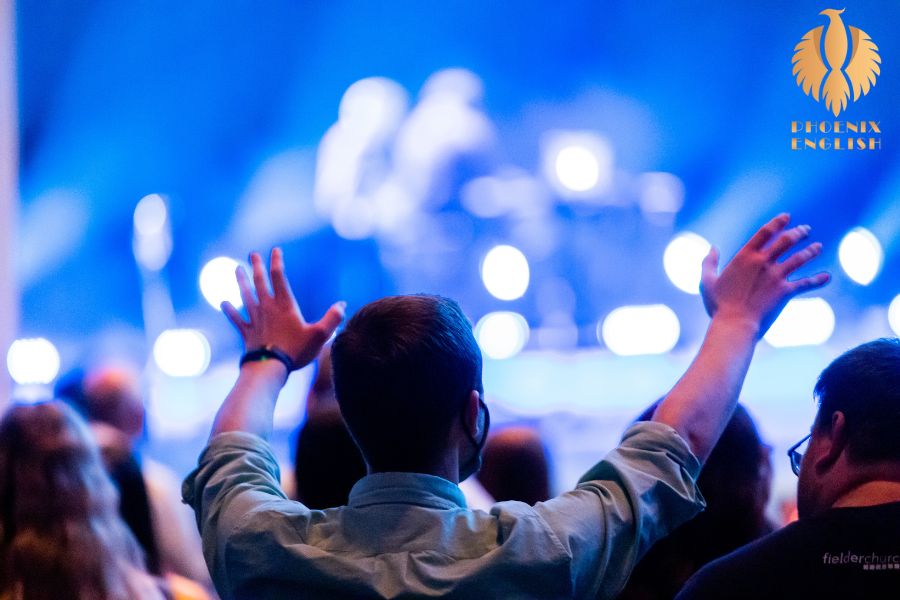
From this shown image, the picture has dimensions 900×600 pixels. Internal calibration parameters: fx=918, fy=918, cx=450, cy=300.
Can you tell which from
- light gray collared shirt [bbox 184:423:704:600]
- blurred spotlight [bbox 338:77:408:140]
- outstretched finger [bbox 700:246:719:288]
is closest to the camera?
light gray collared shirt [bbox 184:423:704:600]

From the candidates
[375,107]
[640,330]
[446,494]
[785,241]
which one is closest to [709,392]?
[785,241]

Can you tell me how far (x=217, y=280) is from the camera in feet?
7.65

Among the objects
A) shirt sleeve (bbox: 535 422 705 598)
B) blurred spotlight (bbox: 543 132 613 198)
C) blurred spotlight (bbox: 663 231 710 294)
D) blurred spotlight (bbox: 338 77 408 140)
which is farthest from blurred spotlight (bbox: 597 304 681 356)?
shirt sleeve (bbox: 535 422 705 598)

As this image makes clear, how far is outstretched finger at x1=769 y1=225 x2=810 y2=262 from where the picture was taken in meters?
1.11

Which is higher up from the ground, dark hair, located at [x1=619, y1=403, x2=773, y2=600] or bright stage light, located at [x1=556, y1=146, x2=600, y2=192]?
bright stage light, located at [x1=556, y1=146, x2=600, y2=192]

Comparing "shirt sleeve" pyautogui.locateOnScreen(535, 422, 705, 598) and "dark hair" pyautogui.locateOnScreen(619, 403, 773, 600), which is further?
"dark hair" pyautogui.locateOnScreen(619, 403, 773, 600)

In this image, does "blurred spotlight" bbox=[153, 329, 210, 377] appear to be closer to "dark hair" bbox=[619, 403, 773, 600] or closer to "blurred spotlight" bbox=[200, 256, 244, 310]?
"blurred spotlight" bbox=[200, 256, 244, 310]

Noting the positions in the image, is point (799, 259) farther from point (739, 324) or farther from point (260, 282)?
point (260, 282)

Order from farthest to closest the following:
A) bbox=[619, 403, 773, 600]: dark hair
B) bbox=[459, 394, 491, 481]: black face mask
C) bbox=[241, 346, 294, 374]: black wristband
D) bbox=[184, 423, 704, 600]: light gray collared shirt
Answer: bbox=[619, 403, 773, 600]: dark hair
bbox=[241, 346, 294, 374]: black wristband
bbox=[459, 394, 491, 481]: black face mask
bbox=[184, 423, 704, 600]: light gray collared shirt

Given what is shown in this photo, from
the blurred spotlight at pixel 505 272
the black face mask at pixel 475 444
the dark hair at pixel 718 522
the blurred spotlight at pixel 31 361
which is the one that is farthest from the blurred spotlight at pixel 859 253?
the blurred spotlight at pixel 31 361

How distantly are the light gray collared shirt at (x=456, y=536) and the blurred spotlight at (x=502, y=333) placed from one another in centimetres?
122

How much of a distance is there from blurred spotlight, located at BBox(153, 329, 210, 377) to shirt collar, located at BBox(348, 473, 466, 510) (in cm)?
137

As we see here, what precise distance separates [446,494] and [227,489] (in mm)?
268

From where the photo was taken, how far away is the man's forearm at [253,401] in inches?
47.4
